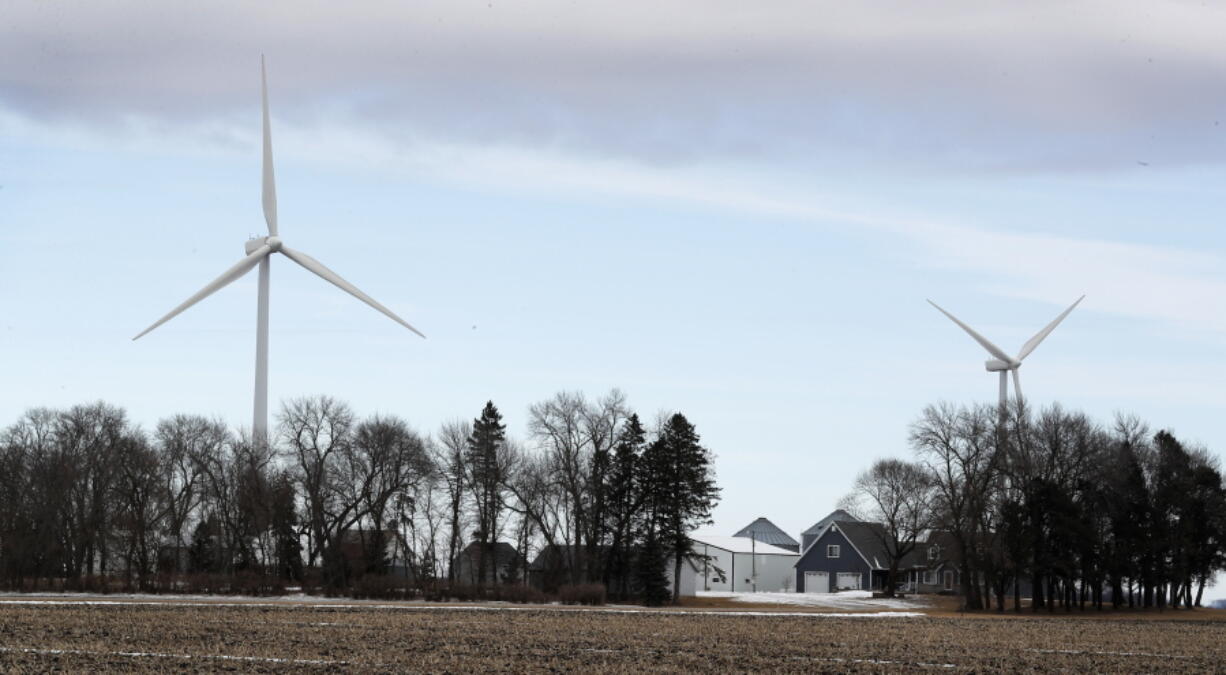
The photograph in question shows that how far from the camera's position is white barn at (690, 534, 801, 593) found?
129 m

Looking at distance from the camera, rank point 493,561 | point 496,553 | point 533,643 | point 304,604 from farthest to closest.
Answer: point 496,553 < point 493,561 < point 304,604 < point 533,643

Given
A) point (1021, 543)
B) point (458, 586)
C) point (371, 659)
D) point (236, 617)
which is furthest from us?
point (1021, 543)

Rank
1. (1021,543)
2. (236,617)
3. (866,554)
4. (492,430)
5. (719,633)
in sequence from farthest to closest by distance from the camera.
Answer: (866,554), (492,430), (1021,543), (236,617), (719,633)

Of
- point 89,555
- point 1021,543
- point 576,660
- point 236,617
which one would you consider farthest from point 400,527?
point 576,660

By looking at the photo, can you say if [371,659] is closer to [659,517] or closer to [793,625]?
[793,625]

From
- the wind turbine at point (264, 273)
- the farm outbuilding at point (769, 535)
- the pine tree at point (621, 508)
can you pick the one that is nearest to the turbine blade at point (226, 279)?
the wind turbine at point (264, 273)

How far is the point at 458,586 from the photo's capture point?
77938 millimetres

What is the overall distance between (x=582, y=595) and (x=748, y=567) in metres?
58.0

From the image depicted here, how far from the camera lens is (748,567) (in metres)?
132

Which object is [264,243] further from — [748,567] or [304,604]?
[748,567]

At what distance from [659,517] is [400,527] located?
16247mm

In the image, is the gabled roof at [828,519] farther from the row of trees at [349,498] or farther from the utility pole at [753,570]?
the row of trees at [349,498]

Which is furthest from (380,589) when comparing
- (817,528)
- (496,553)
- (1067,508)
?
(817,528)

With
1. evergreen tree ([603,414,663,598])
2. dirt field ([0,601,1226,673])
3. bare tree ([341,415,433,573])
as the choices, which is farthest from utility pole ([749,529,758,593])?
dirt field ([0,601,1226,673])
